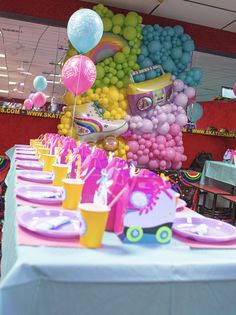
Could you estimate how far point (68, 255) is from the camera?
1.05m

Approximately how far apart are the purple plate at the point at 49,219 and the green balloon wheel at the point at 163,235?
0.81 ft

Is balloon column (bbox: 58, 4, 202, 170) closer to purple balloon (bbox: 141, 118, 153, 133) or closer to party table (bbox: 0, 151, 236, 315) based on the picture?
purple balloon (bbox: 141, 118, 153, 133)

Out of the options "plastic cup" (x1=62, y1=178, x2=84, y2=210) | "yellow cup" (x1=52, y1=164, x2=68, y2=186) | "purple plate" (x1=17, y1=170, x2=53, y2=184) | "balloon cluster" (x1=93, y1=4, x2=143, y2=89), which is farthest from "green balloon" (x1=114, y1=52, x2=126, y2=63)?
"plastic cup" (x1=62, y1=178, x2=84, y2=210)

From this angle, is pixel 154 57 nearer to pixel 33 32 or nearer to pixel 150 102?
pixel 150 102

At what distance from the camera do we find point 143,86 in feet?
16.3

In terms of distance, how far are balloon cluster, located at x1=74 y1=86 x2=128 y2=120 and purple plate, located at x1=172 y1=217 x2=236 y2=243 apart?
3459 millimetres

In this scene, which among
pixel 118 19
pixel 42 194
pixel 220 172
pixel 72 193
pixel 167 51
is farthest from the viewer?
pixel 220 172

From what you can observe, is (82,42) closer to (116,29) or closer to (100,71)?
(100,71)

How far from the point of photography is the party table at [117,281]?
0.98m

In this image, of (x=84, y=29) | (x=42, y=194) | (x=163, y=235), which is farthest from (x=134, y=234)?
(x=84, y=29)

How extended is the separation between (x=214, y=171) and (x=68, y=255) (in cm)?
499

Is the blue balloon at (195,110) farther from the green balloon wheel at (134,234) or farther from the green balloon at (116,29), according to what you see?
the green balloon wheel at (134,234)

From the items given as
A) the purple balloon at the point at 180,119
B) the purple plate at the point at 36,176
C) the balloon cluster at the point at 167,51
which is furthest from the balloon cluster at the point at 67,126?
the purple plate at the point at 36,176

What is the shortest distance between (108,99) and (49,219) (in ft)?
12.2
